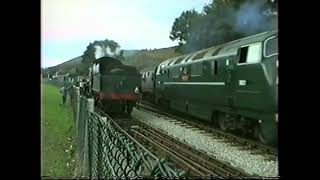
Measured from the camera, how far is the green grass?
2.36m

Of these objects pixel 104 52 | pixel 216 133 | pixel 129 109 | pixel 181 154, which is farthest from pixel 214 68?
pixel 104 52

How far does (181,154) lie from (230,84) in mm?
696

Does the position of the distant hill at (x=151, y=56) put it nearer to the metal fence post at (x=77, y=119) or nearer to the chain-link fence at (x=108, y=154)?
the chain-link fence at (x=108, y=154)

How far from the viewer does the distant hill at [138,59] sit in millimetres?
2710

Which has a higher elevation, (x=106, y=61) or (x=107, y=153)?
(x=106, y=61)

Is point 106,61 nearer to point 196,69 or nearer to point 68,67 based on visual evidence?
point 68,67

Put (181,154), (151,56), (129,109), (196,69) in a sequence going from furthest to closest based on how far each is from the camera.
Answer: (129,109) < (196,69) < (151,56) < (181,154)

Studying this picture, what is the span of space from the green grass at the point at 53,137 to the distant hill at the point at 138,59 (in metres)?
0.14

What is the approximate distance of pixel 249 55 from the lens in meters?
3.30

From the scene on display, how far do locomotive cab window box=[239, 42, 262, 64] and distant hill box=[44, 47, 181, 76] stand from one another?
1.55ft
